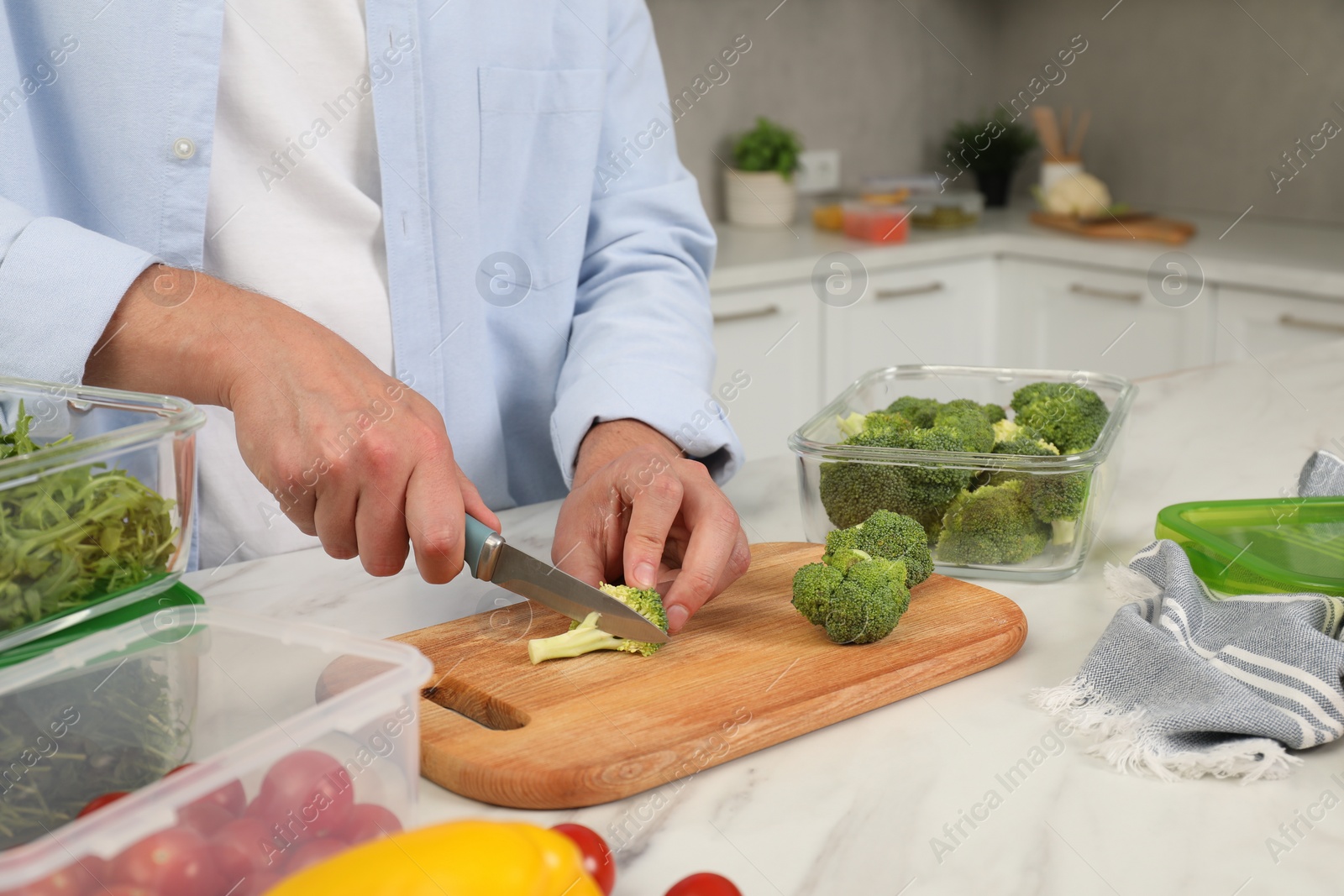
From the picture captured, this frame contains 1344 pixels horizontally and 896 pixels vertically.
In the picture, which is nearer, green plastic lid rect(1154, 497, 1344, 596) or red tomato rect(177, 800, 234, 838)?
red tomato rect(177, 800, 234, 838)

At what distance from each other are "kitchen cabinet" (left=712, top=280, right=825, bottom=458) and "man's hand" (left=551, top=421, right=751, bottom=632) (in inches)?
62.2

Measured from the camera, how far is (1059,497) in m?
0.91

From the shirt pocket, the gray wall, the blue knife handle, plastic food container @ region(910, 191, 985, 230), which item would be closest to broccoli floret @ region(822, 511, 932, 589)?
the blue knife handle

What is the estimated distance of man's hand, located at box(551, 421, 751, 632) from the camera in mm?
851

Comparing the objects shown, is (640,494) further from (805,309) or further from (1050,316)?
(1050,316)

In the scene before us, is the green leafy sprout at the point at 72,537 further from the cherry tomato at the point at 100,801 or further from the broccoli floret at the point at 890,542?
the broccoli floret at the point at 890,542

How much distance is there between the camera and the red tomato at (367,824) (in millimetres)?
476

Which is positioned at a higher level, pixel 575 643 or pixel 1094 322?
pixel 1094 322

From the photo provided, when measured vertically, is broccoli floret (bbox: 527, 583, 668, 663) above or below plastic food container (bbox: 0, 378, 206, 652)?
below

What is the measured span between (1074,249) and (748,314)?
34.0 inches

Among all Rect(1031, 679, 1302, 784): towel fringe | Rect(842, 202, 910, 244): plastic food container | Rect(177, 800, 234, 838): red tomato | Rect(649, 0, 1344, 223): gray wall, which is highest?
Rect(649, 0, 1344, 223): gray wall

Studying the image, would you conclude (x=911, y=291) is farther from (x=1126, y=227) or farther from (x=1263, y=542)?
(x=1263, y=542)

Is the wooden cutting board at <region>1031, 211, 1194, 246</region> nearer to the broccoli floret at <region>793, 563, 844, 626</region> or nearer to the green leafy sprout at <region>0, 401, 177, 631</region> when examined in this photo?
the broccoli floret at <region>793, 563, 844, 626</region>

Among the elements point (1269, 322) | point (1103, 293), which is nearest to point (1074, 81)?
point (1103, 293)
